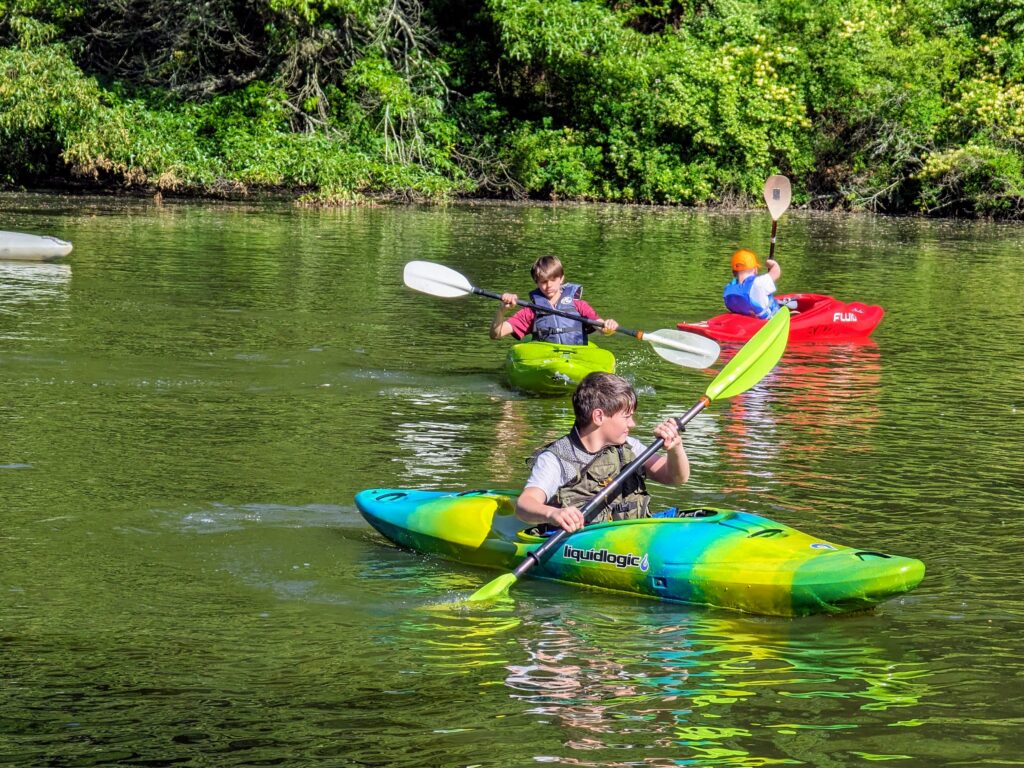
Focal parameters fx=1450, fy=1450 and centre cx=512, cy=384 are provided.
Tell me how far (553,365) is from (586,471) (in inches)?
150

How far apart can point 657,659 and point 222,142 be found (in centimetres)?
2225

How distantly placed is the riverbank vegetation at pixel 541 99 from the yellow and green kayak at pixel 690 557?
19.4m

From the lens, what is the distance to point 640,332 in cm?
934

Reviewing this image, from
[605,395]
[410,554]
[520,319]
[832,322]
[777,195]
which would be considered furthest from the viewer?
[777,195]

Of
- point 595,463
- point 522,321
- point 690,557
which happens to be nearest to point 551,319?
point 522,321

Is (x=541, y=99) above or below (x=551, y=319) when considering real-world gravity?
above

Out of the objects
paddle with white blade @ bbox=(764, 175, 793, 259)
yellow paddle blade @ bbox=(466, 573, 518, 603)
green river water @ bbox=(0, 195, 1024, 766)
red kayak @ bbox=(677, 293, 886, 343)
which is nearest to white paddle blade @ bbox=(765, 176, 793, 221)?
paddle with white blade @ bbox=(764, 175, 793, 259)

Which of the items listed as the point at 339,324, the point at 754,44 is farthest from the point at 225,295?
the point at 754,44

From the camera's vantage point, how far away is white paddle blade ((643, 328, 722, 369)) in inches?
337

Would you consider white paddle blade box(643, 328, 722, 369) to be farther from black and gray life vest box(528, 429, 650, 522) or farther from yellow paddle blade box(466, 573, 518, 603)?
yellow paddle blade box(466, 573, 518, 603)

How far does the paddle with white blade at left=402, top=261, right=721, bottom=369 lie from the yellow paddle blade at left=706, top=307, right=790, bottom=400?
41.3 inches

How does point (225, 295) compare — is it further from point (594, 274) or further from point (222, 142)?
point (222, 142)

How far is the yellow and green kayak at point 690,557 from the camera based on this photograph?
17.4ft

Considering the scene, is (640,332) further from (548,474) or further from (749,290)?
(548,474)
